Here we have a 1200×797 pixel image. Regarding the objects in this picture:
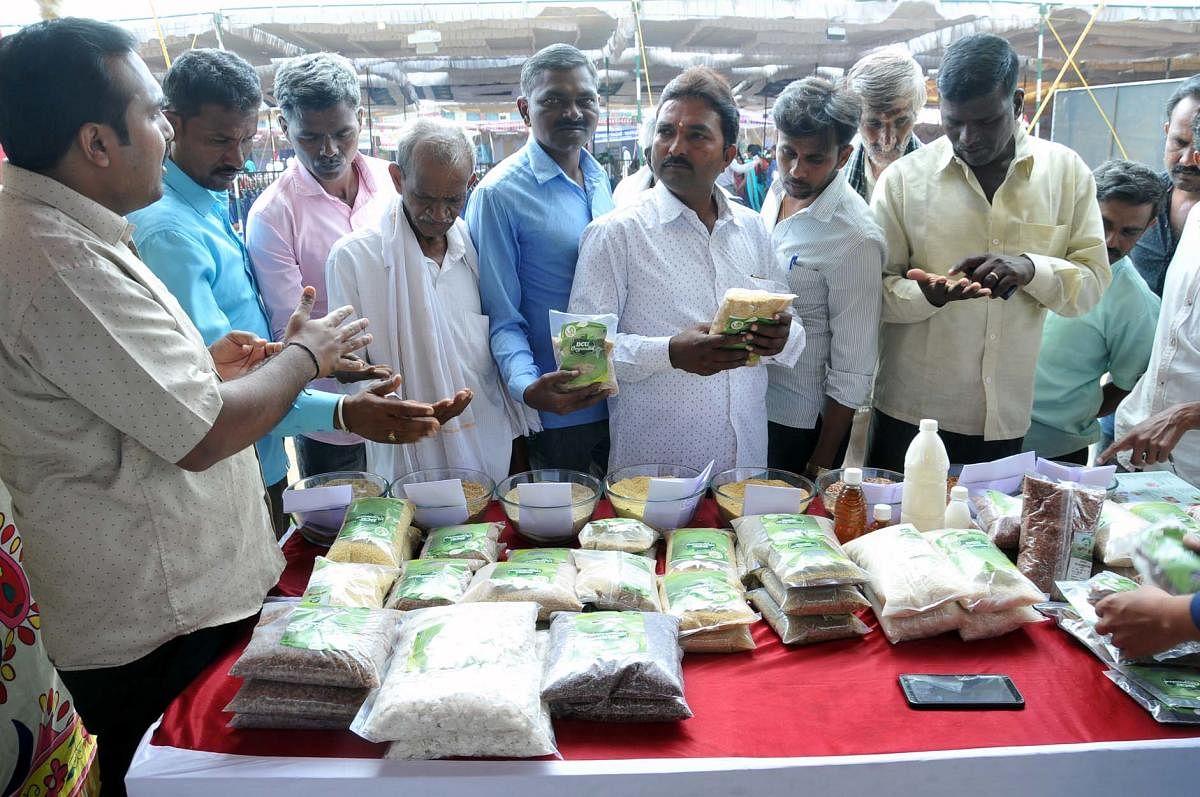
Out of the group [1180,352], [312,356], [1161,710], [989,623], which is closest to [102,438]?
[312,356]

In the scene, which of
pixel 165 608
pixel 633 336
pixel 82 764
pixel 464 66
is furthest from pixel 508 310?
pixel 464 66

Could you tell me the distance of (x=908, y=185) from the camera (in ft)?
8.05

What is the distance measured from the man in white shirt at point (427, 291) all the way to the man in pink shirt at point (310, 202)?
14.1 inches

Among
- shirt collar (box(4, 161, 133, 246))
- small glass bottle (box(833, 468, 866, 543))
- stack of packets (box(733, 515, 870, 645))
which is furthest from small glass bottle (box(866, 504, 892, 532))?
shirt collar (box(4, 161, 133, 246))

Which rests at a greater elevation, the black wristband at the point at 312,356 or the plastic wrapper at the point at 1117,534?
the black wristband at the point at 312,356

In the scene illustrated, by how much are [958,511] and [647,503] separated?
2.30 feet

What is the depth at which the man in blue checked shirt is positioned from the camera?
179 cm

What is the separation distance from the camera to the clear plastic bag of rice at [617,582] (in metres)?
1.51

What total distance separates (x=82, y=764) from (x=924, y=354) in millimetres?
2602

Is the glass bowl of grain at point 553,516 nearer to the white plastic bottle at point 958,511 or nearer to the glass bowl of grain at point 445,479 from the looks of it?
the glass bowl of grain at point 445,479

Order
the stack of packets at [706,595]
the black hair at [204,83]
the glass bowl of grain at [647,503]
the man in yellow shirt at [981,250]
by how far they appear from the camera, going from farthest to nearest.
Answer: the man in yellow shirt at [981,250] < the black hair at [204,83] < the glass bowl of grain at [647,503] < the stack of packets at [706,595]

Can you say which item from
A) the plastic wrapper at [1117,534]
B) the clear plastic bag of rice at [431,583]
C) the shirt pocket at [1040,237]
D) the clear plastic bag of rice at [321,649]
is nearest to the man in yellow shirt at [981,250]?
the shirt pocket at [1040,237]

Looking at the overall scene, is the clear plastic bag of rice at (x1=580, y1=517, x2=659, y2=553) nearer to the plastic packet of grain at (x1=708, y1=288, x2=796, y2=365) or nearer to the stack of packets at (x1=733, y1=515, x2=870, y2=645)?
the stack of packets at (x1=733, y1=515, x2=870, y2=645)

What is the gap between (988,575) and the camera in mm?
1495
